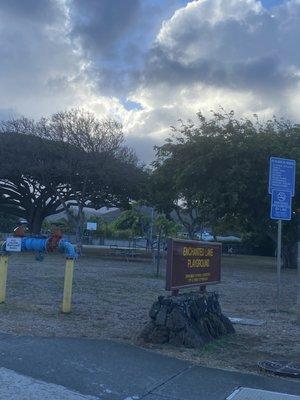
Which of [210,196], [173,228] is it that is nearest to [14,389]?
[173,228]

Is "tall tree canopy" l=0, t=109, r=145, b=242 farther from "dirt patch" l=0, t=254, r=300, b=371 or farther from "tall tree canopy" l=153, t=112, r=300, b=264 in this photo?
"dirt patch" l=0, t=254, r=300, b=371

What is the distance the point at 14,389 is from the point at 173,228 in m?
21.6

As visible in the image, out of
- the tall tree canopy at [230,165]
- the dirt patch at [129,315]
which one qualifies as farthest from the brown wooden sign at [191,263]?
the tall tree canopy at [230,165]

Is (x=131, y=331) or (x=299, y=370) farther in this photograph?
(x=131, y=331)

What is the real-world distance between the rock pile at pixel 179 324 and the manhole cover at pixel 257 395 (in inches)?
86.0

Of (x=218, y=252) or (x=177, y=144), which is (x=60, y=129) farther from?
(x=218, y=252)

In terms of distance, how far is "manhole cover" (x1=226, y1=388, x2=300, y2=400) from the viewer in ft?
21.2

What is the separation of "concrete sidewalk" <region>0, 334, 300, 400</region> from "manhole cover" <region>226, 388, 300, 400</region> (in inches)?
2.1

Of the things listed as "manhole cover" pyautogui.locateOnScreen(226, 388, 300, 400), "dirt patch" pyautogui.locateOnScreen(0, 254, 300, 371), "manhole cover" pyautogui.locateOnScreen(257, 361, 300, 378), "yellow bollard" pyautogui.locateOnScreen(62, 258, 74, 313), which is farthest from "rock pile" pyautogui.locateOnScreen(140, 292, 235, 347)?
"yellow bollard" pyautogui.locateOnScreen(62, 258, 74, 313)

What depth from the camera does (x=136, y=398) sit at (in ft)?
20.8

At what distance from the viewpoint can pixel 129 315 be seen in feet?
38.3

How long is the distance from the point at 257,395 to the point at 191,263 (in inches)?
146

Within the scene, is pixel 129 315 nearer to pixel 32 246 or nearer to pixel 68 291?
pixel 68 291

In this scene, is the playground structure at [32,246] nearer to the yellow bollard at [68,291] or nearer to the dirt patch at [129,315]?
the yellow bollard at [68,291]
